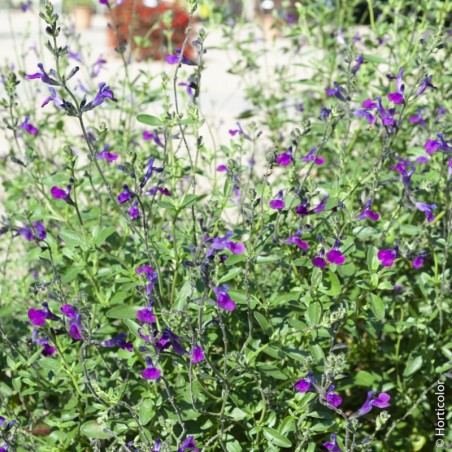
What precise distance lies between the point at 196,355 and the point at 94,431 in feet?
1.46

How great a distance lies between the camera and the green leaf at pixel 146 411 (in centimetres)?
192

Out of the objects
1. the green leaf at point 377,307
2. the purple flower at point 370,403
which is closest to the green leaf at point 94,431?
the purple flower at point 370,403

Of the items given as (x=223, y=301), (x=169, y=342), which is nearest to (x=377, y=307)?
(x=223, y=301)

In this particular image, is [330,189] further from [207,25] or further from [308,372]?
[207,25]

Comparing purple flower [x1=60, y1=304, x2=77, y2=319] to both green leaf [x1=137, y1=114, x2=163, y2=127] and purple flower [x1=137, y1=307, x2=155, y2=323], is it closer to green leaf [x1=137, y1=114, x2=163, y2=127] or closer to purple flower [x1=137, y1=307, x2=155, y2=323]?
purple flower [x1=137, y1=307, x2=155, y2=323]

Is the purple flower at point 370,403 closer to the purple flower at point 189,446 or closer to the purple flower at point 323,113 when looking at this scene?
the purple flower at point 189,446

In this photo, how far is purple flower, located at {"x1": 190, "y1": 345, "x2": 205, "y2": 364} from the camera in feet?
5.74

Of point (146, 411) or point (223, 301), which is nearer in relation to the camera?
point (223, 301)

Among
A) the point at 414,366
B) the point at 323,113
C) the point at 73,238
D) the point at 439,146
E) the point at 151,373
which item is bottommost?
the point at 414,366

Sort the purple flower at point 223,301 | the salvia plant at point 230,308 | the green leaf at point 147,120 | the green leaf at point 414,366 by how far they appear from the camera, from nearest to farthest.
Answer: the purple flower at point 223,301 → the salvia plant at point 230,308 → the green leaf at point 147,120 → the green leaf at point 414,366

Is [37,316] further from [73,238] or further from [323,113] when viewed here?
[323,113]

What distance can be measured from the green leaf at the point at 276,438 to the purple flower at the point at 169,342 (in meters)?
0.36

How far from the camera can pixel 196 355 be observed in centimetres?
177

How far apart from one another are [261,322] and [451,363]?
0.70 m
